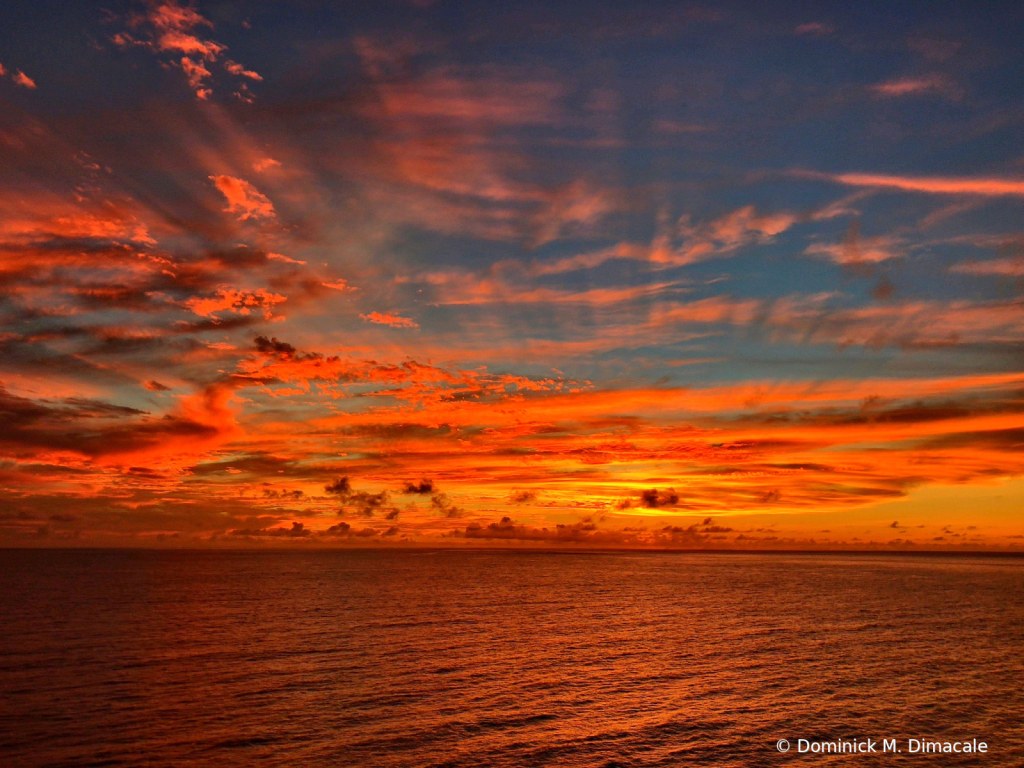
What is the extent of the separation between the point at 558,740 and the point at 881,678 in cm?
3275

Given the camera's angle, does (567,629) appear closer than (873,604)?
Yes

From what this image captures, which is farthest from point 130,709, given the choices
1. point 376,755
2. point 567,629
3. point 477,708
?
point 567,629

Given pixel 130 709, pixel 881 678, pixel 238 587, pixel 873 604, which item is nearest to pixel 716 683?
pixel 881 678

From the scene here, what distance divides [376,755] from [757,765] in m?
20.5

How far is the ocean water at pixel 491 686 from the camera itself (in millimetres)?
35344

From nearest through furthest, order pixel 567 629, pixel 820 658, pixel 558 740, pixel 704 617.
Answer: pixel 558 740 < pixel 820 658 < pixel 567 629 < pixel 704 617

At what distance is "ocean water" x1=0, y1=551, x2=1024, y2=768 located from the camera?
1391 inches

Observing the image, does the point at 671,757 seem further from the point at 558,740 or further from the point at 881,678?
the point at 881,678

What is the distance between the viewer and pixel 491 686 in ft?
162

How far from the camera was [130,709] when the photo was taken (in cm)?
4134

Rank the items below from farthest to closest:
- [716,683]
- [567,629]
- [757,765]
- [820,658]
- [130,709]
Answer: [567,629] < [820,658] < [716,683] < [130,709] < [757,765]

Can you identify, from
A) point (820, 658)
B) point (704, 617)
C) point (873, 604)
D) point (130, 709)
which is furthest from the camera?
point (873, 604)

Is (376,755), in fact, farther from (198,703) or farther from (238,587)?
(238,587)

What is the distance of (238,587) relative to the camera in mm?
139250
